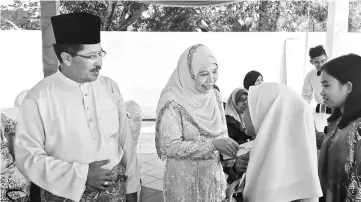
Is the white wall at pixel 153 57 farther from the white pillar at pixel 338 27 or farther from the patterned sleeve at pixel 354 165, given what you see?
the patterned sleeve at pixel 354 165

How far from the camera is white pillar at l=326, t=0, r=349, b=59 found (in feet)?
16.4

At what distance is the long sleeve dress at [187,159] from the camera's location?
172 centimetres

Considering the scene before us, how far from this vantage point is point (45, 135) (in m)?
1.44

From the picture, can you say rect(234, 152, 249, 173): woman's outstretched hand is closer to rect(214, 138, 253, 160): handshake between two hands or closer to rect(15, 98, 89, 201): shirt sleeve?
rect(214, 138, 253, 160): handshake between two hands

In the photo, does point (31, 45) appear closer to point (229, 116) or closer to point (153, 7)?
point (153, 7)

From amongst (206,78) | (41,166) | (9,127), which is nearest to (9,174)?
(9,127)

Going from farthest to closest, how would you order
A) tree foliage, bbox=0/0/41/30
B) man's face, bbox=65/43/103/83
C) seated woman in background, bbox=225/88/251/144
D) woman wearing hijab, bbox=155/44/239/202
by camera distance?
tree foliage, bbox=0/0/41/30 < seated woman in background, bbox=225/88/251/144 < woman wearing hijab, bbox=155/44/239/202 < man's face, bbox=65/43/103/83

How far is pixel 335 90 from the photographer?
1.73 meters

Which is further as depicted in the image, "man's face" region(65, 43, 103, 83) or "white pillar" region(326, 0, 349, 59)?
"white pillar" region(326, 0, 349, 59)

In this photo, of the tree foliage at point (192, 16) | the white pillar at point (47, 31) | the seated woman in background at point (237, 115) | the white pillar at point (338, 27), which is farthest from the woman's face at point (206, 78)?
the tree foliage at point (192, 16)

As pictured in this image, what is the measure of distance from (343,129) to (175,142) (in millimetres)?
875

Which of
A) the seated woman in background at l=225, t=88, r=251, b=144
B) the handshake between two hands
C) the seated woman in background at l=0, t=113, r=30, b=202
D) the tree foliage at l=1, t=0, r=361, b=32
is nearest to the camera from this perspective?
the handshake between two hands

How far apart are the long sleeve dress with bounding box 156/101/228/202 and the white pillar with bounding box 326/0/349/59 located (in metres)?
3.90

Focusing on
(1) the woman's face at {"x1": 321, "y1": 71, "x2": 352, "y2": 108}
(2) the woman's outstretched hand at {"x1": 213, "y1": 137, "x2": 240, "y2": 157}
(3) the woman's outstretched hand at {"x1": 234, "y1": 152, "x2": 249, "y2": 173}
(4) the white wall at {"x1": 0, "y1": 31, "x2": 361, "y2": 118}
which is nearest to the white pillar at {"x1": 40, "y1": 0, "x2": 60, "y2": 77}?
(2) the woman's outstretched hand at {"x1": 213, "y1": 137, "x2": 240, "y2": 157}
